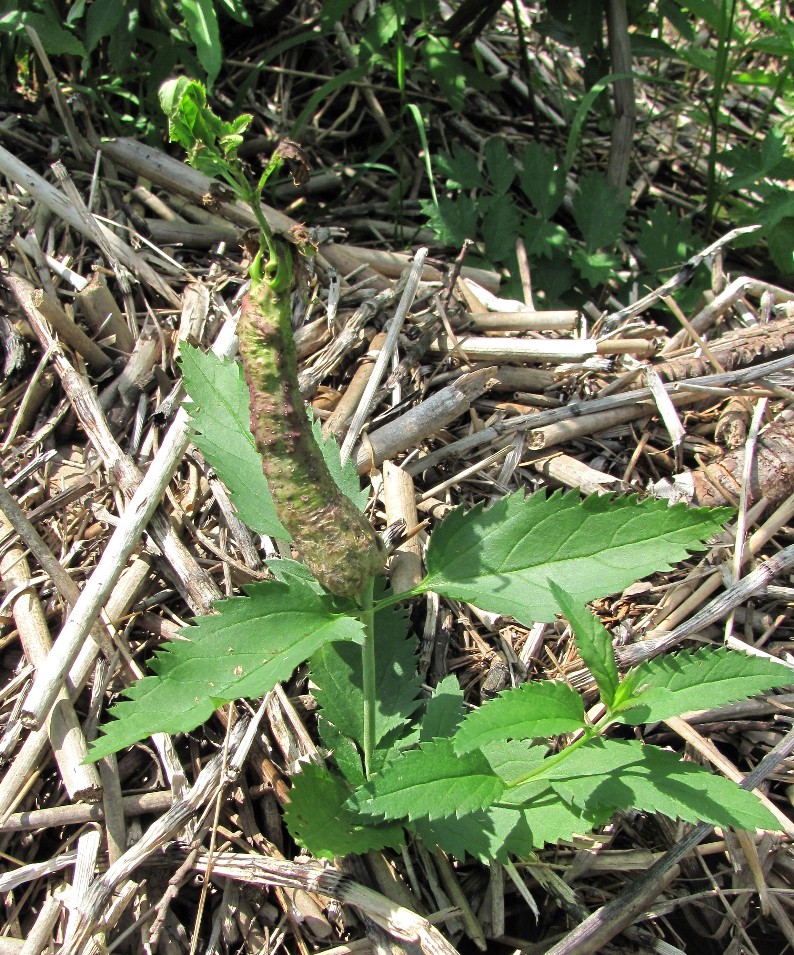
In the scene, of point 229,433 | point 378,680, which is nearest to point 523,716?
point 378,680

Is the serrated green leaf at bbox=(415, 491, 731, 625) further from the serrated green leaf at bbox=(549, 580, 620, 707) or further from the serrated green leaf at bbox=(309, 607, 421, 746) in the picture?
the serrated green leaf at bbox=(309, 607, 421, 746)

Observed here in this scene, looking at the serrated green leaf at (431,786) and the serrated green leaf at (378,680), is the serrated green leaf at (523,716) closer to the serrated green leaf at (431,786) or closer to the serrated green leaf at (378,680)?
the serrated green leaf at (431,786)

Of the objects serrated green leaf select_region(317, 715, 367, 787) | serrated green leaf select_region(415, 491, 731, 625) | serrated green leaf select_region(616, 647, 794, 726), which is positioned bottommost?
serrated green leaf select_region(317, 715, 367, 787)

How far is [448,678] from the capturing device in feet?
6.08

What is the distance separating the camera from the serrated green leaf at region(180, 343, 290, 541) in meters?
1.77

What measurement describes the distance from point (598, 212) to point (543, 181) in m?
0.23

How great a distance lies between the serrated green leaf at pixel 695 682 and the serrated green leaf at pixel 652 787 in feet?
0.26

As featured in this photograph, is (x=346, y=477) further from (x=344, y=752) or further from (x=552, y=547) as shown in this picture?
(x=344, y=752)

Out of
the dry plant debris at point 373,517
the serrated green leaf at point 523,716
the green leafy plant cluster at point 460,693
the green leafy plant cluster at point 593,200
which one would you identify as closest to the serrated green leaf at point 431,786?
the green leafy plant cluster at point 460,693

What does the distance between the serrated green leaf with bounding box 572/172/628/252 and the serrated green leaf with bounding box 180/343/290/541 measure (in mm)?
1685

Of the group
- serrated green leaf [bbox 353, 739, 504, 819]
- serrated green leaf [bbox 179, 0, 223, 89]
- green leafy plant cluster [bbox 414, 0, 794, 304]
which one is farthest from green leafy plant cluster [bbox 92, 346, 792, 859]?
green leafy plant cluster [bbox 414, 0, 794, 304]

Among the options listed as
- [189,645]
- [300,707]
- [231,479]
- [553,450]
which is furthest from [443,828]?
[553,450]

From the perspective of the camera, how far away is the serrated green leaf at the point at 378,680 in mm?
1842

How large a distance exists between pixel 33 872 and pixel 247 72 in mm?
3053
